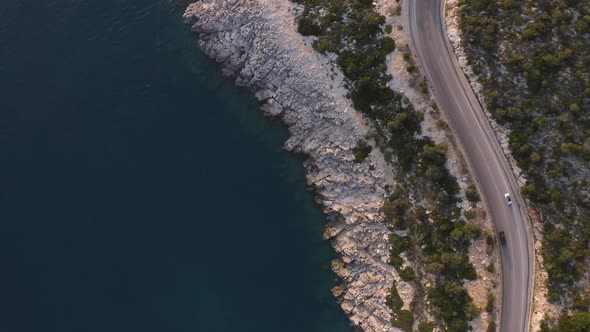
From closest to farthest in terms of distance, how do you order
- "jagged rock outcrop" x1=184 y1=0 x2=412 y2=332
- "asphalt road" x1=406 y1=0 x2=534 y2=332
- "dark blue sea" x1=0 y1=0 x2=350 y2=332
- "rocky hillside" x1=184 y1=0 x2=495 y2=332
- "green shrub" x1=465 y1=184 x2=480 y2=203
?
1. "asphalt road" x1=406 y1=0 x2=534 y2=332
2. "green shrub" x1=465 y1=184 x2=480 y2=203
3. "rocky hillside" x1=184 y1=0 x2=495 y2=332
4. "jagged rock outcrop" x1=184 y1=0 x2=412 y2=332
5. "dark blue sea" x1=0 y1=0 x2=350 y2=332

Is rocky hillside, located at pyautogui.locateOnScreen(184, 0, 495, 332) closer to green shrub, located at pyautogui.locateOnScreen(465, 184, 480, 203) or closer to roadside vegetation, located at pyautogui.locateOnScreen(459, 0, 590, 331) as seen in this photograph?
green shrub, located at pyautogui.locateOnScreen(465, 184, 480, 203)

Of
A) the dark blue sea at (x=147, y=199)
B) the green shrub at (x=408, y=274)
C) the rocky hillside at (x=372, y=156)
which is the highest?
the rocky hillside at (x=372, y=156)

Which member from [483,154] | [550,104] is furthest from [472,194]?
[550,104]

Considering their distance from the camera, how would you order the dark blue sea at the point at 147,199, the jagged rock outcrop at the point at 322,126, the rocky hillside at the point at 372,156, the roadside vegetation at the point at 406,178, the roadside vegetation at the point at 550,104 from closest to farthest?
the roadside vegetation at the point at 550,104 → the roadside vegetation at the point at 406,178 → the rocky hillside at the point at 372,156 → the jagged rock outcrop at the point at 322,126 → the dark blue sea at the point at 147,199

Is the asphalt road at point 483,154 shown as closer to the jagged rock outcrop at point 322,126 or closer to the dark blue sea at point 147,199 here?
the jagged rock outcrop at point 322,126

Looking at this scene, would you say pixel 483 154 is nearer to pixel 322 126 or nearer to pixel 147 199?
pixel 322 126

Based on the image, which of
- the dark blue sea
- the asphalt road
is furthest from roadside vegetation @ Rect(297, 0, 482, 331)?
the dark blue sea

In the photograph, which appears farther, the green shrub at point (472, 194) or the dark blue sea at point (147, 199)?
the dark blue sea at point (147, 199)

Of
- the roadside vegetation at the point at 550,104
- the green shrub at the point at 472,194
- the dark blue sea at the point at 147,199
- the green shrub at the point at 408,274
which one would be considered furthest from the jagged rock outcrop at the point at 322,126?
the roadside vegetation at the point at 550,104
